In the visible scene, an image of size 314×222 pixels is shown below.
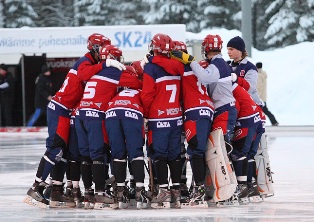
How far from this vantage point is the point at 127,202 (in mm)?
10039

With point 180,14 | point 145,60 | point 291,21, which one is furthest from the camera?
point 180,14

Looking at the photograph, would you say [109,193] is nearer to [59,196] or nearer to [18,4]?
[59,196]

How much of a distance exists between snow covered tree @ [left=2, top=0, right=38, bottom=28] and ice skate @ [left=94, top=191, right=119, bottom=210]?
1557 inches

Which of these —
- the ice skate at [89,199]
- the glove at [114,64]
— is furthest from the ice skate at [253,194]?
the glove at [114,64]

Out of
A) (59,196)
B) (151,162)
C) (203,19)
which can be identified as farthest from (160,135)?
(203,19)

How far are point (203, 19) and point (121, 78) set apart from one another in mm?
36436

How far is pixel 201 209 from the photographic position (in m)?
9.83

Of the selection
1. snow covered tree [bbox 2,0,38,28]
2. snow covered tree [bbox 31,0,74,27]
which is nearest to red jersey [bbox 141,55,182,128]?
snow covered tree [bbox 2,0,38,28]

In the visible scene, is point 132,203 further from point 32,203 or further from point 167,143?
point 32,203

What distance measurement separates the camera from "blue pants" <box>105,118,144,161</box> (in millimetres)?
9805

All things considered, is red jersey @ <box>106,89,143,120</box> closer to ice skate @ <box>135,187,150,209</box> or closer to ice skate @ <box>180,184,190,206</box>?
ice skate @ <box>135,187,150,209</box>

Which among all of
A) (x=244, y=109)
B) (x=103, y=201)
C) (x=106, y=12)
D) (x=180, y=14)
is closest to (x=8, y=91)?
(x=244, y=109)

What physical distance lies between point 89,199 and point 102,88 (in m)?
1.17

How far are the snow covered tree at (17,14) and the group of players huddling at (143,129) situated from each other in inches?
1537
